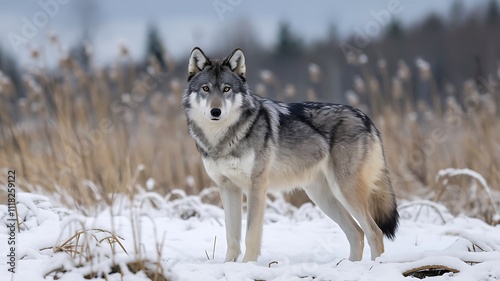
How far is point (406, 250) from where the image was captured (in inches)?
155

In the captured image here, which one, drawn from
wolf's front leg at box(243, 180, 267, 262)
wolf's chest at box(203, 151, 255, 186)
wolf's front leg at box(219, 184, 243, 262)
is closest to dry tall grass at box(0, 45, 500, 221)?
wolf's front leg at box(219, 184, 243, 262)

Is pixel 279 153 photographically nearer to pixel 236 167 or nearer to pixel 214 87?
pixel 236 167

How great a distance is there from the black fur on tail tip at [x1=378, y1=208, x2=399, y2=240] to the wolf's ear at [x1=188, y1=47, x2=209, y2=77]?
5.22ft

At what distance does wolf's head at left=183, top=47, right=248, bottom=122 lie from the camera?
364cm

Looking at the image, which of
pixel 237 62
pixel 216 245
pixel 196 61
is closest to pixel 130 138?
pixel 216 245

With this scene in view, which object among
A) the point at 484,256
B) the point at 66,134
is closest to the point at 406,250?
the point at 484,256

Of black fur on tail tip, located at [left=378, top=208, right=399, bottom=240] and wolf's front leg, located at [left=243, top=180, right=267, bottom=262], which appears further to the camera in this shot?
black fur on tail tip, located at [left=378, top=208, right=399, bottom=240]

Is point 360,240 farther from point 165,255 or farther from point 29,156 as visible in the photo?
point 29,156

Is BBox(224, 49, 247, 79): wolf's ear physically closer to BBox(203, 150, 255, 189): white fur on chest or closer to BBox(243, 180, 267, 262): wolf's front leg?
BBox(203, 150, 255, 189): white fur on chest

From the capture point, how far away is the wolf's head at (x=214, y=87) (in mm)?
3641

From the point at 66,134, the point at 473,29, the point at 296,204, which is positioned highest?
the point at 473,29

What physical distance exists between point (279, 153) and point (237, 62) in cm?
65

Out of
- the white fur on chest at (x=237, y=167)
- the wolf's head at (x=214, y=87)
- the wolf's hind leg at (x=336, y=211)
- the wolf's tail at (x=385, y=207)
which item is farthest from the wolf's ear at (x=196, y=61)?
the wolf's tail at (x=385, y=207)

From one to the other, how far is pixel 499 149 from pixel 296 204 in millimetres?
2215
